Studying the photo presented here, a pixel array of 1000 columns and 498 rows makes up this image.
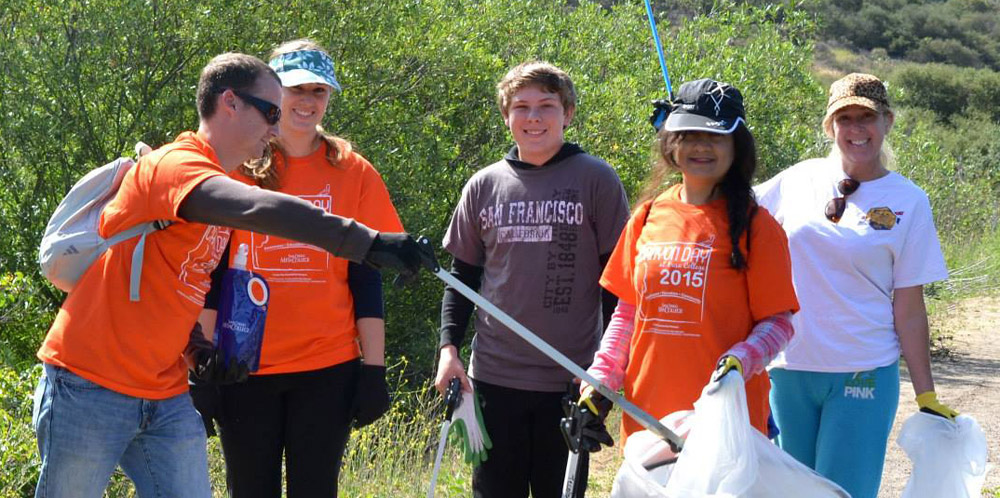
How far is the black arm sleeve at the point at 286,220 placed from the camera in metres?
2.79

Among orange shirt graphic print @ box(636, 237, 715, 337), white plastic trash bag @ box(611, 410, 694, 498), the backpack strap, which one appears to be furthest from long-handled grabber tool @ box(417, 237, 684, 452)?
the backpack strap

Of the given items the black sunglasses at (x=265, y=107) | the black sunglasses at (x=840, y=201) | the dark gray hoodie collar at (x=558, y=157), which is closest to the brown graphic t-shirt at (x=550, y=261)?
the dark gray hoodie collar at (x=558, y=157)

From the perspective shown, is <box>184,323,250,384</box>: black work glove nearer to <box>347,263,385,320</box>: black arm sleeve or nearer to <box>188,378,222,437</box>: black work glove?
<box>188,378,222,437</box>: black work glove

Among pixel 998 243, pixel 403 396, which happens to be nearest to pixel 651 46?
pixel 403 396

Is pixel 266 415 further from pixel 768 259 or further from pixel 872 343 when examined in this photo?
pixel 872 343

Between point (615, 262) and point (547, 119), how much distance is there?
0.70m

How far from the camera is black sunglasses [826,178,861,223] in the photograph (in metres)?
3.92

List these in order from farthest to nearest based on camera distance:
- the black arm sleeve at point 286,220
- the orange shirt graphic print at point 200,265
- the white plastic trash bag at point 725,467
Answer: the orange shirt graphic print at point 200,265 < the white plastic trash bag at point 725,467 < the black arm sleeve at point 286,220

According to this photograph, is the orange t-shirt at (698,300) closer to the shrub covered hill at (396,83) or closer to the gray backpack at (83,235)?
the gray backpack at (83,235)

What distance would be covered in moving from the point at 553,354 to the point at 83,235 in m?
1.28

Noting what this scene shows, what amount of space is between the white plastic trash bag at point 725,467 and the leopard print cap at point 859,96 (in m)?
1.37

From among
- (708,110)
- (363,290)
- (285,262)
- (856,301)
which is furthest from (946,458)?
(285,262)

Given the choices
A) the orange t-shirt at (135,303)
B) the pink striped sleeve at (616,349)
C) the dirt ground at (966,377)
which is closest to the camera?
the orange t-shirt at (135,303)

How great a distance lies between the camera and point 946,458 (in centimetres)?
364
